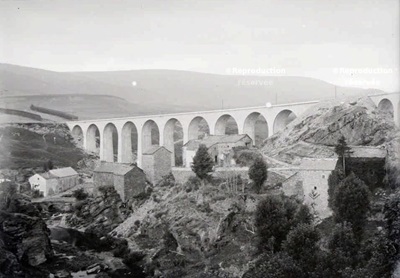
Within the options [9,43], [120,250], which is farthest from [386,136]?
[9,43]

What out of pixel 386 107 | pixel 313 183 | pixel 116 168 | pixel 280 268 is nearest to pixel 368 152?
pixel 313 183

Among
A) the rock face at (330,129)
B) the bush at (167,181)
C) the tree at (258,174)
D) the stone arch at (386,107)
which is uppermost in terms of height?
the stone arch at (386,107)

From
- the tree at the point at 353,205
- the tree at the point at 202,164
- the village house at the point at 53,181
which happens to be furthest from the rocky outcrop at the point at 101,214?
the tree at the point at 353,205

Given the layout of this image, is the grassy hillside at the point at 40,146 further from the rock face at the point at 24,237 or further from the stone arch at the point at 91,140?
the rock face at the point at 24,237

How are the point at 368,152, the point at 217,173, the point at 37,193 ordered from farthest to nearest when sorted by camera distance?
the point at 37,193 → the point at 217,173 → the point at 368,152

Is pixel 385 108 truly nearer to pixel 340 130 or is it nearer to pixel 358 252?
pixel 340 130

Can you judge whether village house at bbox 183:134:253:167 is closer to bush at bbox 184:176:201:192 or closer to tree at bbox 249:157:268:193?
bush at bbox 184:176:201:192

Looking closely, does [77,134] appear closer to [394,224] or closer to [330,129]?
[330,129]
